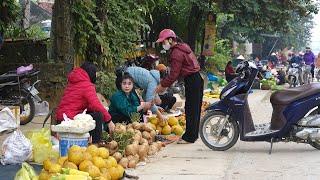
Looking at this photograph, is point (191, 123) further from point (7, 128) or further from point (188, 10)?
point (188, 10)

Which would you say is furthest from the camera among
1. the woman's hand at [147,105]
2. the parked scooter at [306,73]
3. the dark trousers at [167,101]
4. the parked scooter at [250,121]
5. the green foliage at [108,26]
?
the parked scooter at [306,73]

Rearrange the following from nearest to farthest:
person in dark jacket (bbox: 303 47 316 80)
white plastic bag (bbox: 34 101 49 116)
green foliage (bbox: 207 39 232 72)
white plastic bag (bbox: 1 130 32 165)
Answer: white plastic bag (bbox: 1 130 32 165) → white plastic bag (bbox: 34 101 49 116) → person in dark jacket (bbox: 303 47 316 80) → green foliage (bbox: 207 39 232 72)

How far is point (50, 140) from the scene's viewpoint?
6395 mm

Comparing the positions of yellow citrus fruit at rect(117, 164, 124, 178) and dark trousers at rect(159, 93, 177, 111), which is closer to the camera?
yellow citrus fruit at rect(117, 164, 124, 178)

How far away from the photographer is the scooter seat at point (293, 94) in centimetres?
716

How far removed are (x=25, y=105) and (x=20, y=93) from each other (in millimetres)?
237

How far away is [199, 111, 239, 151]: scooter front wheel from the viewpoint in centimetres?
750

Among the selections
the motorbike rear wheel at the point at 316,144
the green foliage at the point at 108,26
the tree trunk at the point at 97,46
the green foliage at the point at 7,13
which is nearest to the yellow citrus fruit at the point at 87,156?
the motorbike rear wheel at the point at 316,144

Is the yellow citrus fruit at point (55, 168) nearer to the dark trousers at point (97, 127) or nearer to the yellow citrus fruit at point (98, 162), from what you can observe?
the yellow citrus fruit at point (98, 162)

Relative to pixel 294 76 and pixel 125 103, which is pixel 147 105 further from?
pixel 294 76

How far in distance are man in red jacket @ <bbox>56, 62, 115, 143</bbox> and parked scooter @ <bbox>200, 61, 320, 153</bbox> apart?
1.70 m

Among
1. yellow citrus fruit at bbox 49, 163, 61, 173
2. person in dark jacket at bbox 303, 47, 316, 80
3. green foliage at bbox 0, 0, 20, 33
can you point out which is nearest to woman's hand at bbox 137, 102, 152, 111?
yellow citrus fruit at bbox 49, 163, 61, 173

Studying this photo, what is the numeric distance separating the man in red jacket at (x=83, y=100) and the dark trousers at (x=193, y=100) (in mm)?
1704

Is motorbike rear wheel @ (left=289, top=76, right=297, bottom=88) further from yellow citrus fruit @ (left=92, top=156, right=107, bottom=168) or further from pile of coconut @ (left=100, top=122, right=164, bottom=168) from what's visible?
yellow citrus fruit @ (left=92, top=156, right=107, bottom=168)
